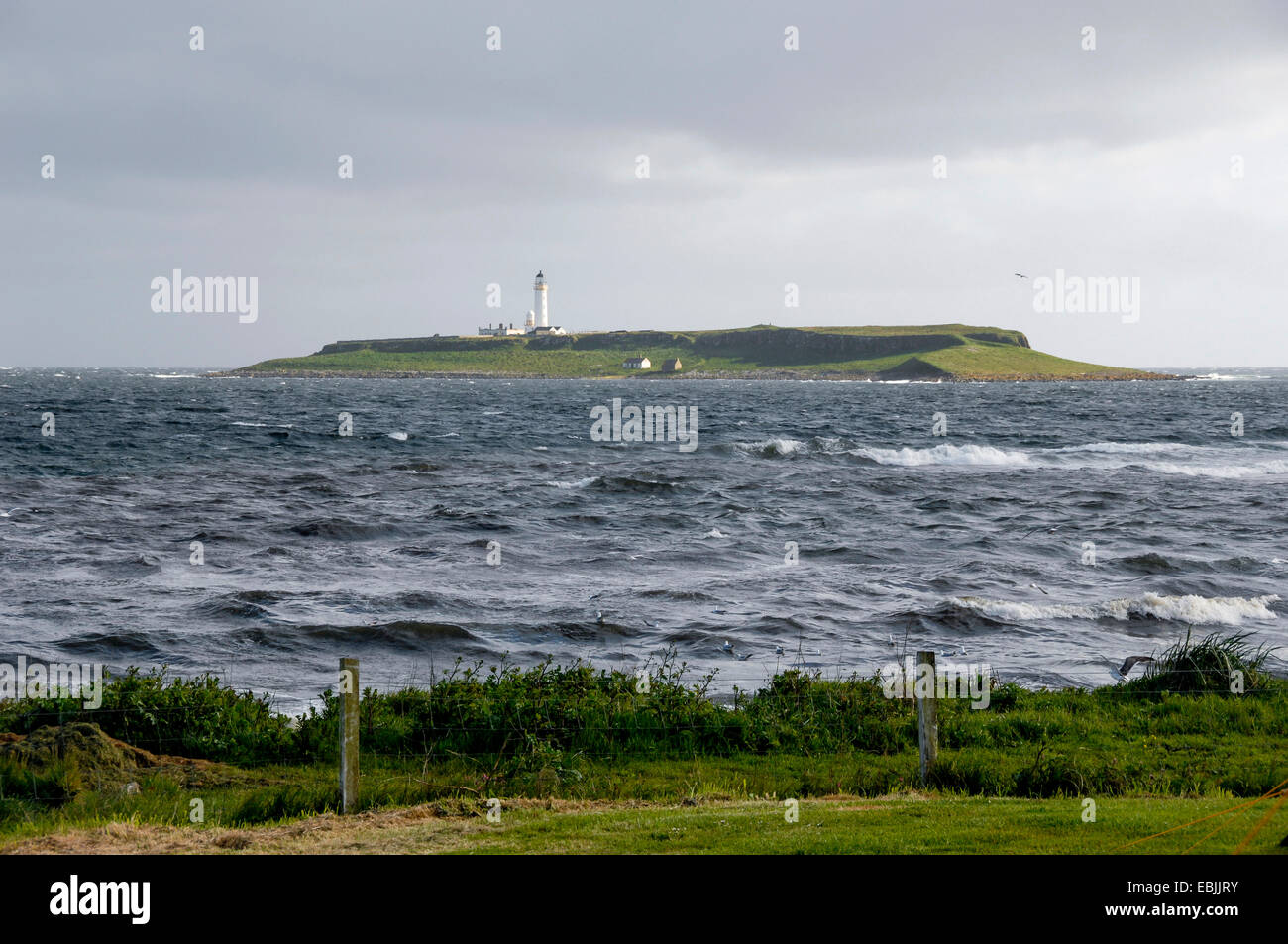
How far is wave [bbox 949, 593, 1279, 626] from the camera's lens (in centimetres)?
2153

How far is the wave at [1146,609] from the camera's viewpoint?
21.5 meters

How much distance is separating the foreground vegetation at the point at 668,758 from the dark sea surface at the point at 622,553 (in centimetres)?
289

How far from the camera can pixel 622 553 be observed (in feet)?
98.5

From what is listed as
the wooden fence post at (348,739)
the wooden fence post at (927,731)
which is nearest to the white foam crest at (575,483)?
the wooden fence post at (927,731)

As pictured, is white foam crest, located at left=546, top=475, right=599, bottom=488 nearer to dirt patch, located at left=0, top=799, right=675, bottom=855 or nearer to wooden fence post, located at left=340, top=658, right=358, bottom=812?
wooden fence post, located at left=340, top=658, right=358, bottom=812

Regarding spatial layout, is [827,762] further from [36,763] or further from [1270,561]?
[1270,561]

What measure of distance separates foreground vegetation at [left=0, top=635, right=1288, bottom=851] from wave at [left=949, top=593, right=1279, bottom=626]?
6.16 m

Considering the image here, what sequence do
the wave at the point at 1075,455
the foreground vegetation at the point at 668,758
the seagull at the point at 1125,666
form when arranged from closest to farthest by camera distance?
the foreground vegetation at the point at 668,758 → the seagull at the point at 1125,666 → the wave at the point at 1075,455

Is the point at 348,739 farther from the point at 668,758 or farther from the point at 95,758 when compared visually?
the point at 668,758

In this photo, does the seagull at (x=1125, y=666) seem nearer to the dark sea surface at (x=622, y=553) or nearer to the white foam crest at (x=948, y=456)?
the dark sea surface at (x=622, y=553)

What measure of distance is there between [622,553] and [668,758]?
56.6ft

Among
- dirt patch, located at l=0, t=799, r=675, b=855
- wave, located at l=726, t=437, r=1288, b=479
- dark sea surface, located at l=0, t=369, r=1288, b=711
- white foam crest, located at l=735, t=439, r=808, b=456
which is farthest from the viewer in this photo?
white foam crest, located at l=735, t=439, r=808, b=456

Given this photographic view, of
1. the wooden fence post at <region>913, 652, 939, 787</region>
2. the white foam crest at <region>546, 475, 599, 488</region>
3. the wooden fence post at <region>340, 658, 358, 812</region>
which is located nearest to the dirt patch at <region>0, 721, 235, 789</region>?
the wooden fence post at <region>340, 658, 358, 812</region>

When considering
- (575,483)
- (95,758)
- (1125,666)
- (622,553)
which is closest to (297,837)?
(95,758)
